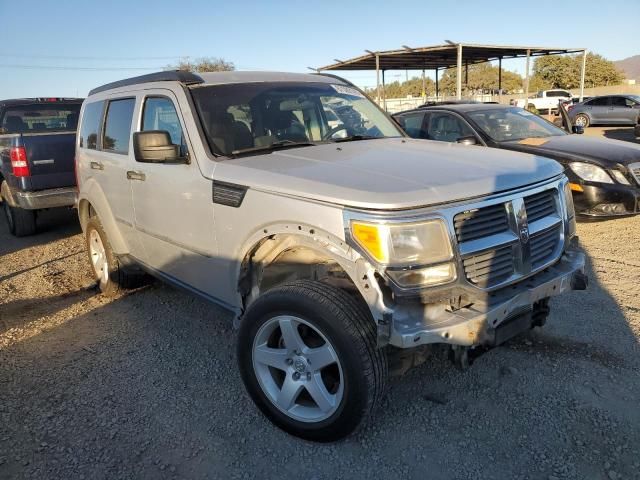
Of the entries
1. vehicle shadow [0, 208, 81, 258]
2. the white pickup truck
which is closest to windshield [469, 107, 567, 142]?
vehicle shadow [0, 208, 81, 258]

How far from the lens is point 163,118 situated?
384 centimetres

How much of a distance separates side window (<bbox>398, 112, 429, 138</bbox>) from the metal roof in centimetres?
1328

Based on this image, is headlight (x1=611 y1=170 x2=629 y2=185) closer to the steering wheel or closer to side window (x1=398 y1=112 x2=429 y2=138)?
side window (x1=398 y1=112 x2=429 y2=138)

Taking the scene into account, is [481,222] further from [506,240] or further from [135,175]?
[135,175]

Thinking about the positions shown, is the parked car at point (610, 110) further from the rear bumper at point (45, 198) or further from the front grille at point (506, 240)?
the front grille at point (506, 240)

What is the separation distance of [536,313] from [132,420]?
8.17 feet

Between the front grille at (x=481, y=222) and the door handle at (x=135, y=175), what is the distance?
2.48 meters

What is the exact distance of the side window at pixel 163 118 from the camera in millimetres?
3619

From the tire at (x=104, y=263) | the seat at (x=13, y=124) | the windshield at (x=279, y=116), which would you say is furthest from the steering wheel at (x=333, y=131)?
the seat at (x=13, y=124)

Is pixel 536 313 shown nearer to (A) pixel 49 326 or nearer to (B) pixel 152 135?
(B) pixel 152 135

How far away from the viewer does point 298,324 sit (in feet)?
9.04

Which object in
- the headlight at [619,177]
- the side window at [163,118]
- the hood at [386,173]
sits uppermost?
the side window at [163,118]

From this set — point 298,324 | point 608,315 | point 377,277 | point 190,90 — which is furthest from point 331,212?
point 608,315

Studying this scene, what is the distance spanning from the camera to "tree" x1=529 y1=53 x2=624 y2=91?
56.5 meters
